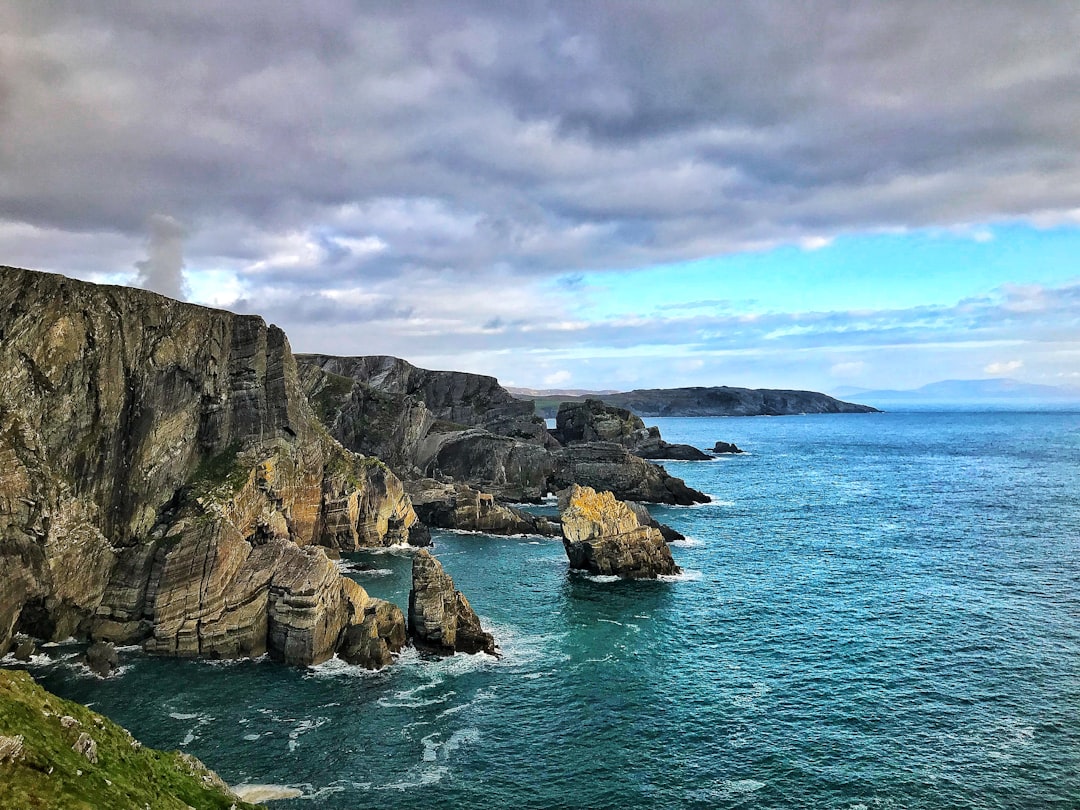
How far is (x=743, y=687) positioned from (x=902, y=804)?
14.9 meters

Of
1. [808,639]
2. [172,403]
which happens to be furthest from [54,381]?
[808,639]

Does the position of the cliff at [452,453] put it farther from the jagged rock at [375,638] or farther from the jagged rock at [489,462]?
the jagged rock at [375,638]

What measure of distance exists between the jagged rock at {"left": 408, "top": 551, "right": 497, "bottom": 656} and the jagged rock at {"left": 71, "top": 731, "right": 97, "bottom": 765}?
32158 mm

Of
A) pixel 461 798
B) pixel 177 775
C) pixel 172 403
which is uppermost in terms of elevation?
pixel 172 403

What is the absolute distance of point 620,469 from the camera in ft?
440

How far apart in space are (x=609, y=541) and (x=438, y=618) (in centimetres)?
2870

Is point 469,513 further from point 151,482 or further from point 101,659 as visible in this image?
point 101,659

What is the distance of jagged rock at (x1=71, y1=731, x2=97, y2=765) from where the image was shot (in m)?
24.2

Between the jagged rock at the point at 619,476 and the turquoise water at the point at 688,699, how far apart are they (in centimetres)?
4527

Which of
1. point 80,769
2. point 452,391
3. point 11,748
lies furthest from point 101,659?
point 452,391

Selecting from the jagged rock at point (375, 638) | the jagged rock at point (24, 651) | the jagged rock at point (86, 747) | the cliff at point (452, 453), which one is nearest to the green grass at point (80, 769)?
the jagged rock at point (86, 747)

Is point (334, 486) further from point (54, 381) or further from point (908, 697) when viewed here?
point (908, 697)

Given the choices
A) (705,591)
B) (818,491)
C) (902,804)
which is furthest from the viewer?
(818,491)

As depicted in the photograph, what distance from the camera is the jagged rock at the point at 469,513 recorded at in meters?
107
